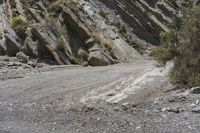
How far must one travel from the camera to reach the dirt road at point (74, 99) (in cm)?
1211

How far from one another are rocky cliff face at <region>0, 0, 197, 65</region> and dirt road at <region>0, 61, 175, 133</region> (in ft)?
20.8

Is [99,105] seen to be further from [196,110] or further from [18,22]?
[18,22]

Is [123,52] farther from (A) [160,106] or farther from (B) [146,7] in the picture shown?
(A) [160,106]

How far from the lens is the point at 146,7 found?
32875 millimetres

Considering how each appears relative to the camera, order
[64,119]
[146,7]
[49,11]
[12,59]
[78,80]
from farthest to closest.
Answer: [146,7] → [49,11] → [12,59] → [78,80] → [64,119]

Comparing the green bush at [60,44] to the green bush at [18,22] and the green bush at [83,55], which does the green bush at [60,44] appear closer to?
the green bush at [83,55]

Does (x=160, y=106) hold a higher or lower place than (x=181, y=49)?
lower

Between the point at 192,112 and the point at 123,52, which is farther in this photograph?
the point at 123,52

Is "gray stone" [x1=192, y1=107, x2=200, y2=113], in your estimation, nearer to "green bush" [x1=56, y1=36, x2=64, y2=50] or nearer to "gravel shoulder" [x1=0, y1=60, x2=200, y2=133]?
"gravel shoulder" [x1=0, y1=60, x2=200, y2=133]

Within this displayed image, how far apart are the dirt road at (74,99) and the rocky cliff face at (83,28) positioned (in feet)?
20.8

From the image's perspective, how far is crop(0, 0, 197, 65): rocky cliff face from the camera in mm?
27000

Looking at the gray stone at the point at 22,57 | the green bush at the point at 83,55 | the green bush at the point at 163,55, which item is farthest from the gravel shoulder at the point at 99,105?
the green bush at the point at 83,55

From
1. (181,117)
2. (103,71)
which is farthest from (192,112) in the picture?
(103,71)

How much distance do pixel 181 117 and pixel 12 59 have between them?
16.3 metres
